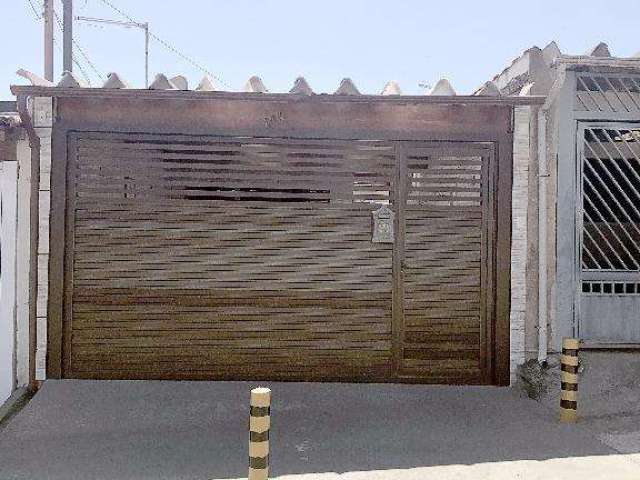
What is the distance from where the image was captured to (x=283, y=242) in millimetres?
7781

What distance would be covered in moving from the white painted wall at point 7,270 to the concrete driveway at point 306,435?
597 mm

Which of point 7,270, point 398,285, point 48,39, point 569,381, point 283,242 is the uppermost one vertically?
point 48,39

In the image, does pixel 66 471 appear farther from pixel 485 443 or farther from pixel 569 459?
pixel 569 459

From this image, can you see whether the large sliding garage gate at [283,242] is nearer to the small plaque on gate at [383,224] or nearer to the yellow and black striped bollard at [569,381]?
the small plaque on gate at [383,224]

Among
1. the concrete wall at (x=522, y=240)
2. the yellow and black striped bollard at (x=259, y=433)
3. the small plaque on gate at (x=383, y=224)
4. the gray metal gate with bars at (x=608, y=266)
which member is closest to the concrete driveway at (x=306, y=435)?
the concrete wall at (x=522, y=240)

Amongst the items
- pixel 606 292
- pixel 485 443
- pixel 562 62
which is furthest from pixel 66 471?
pixel 562 62

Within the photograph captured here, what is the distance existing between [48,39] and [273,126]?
10.5 metres

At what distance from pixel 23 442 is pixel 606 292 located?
7067 millimetres

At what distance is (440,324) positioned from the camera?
7.82m

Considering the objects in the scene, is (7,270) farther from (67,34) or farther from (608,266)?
(67,34)

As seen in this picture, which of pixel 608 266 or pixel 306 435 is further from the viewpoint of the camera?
pixel 608 266

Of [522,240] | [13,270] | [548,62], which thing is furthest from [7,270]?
[548,62]

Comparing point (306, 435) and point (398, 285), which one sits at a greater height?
point (398, 285)

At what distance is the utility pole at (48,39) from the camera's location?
15203mm
